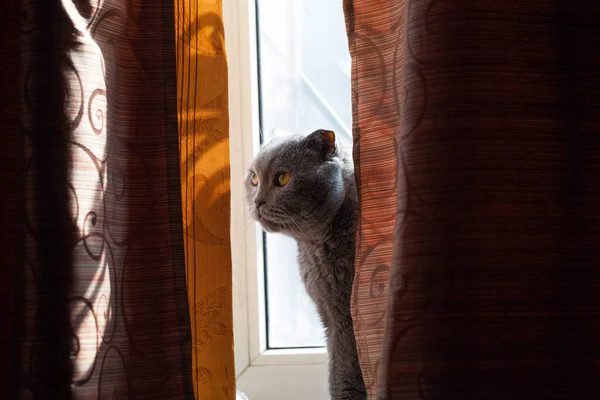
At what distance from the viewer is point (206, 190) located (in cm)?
100

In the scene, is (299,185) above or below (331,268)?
above

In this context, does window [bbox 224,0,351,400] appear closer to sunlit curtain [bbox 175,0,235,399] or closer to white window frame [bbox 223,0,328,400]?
white window frame [bbox 223,0,328,400]

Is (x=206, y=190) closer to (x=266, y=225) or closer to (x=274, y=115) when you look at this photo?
(x=266, y=225)

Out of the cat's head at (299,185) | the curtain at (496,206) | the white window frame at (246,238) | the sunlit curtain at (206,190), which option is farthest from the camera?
the white window frame at (246,238)

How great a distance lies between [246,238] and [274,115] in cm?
30

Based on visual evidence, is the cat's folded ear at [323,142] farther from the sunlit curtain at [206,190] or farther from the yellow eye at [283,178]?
the sunlit curtain at [206,190]

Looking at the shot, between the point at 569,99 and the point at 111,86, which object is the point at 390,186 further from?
the point at 111,86

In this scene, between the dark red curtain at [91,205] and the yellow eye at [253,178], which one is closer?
the dark red curtain at [91,205]

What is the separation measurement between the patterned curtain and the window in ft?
1.35

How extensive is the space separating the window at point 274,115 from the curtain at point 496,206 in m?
0.64

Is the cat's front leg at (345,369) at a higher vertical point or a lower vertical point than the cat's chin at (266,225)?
lower

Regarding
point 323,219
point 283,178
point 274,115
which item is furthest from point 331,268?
point 274,115

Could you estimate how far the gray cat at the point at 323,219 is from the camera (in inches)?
41.5

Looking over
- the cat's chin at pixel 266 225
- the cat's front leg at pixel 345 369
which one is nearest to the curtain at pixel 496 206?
the cat's front leg at pixel 345 369
